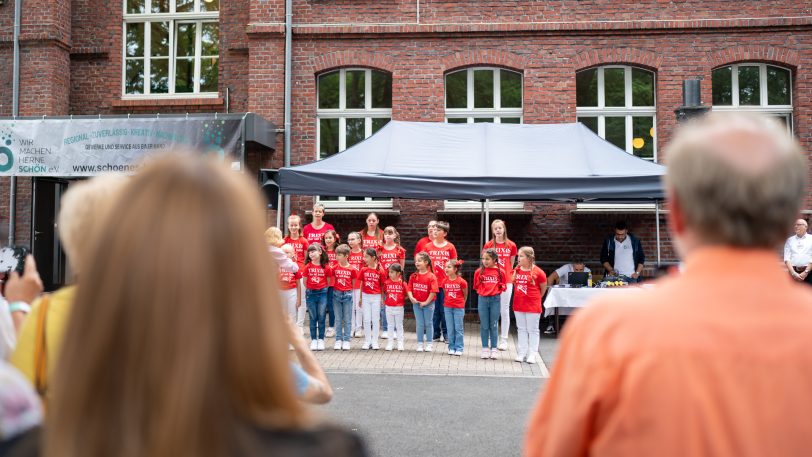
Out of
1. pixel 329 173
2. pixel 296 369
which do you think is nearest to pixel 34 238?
pixel 329 173

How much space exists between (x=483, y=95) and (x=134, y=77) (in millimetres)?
7380

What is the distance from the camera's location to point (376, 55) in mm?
15164

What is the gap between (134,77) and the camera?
1631cm

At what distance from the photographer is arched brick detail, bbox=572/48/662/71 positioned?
586 inches

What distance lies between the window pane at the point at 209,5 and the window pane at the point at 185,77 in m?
1.13

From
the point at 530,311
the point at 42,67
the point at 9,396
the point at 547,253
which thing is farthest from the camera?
the point at 42,67

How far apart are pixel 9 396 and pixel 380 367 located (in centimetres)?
825

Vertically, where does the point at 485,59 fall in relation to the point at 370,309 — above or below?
above

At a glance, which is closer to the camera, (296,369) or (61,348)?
(61,348)

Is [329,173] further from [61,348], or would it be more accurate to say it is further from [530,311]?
[61,348]

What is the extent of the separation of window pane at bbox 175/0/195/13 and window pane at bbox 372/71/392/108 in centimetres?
418

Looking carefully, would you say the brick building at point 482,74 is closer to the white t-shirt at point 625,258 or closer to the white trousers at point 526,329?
the white t-shirt at point 625,258

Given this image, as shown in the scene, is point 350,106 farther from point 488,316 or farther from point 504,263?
point 488,316

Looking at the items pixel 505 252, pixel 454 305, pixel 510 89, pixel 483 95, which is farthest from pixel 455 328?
pixel 510 89
